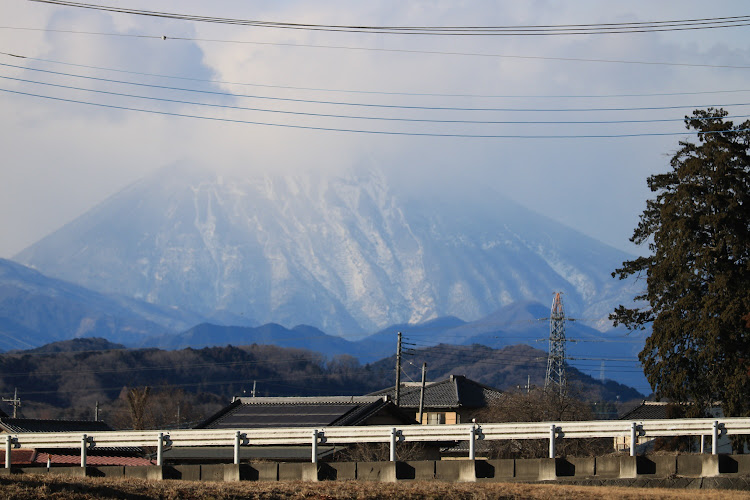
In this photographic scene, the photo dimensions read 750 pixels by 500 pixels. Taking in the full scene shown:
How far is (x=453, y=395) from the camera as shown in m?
88.1

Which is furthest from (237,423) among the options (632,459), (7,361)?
(7,361)

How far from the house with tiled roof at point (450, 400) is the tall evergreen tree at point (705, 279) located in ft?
120

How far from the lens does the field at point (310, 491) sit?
1925cm

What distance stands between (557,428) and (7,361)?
7063 inches

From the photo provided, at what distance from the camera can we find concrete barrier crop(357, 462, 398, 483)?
25.9 meters

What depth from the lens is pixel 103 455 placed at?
5247 cm

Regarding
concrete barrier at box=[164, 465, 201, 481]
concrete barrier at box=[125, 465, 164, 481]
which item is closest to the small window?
concrete barrier at box=[125, 465, 164, 481]

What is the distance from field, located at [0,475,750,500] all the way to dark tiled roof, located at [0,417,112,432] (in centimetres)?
3538

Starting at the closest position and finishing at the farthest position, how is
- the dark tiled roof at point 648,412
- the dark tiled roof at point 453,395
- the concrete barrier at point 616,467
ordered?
the concrete barrier at point 616,467
the dark tiled roof at point 648,412
the dark tiled roof at point 453,395

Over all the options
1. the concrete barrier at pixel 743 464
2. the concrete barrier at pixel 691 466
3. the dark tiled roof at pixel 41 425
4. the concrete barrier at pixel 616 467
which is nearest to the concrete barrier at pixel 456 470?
the concrete barrier at pixel 616 467

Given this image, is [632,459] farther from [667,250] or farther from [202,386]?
[202,386]

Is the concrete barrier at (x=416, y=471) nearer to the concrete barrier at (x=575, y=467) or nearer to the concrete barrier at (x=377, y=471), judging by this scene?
the concrete barrier at (x=377, y=471)

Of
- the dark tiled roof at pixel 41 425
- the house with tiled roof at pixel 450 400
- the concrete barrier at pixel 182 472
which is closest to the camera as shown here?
the concrete barrier at pixel 182 472

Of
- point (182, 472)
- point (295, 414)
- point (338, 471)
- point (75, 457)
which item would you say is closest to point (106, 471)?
point (182, 472)
